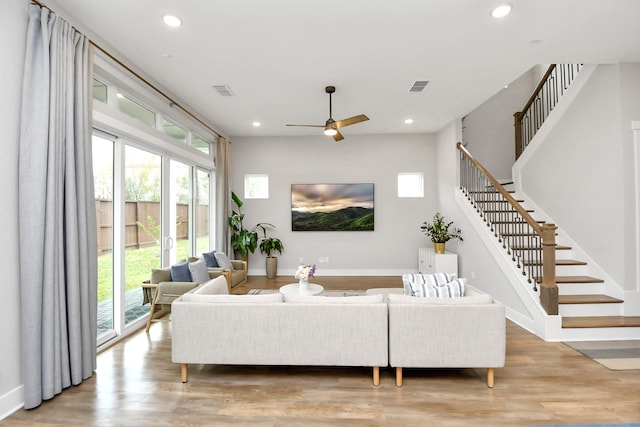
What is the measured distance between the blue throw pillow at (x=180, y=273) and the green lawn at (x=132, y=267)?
0.50 meters

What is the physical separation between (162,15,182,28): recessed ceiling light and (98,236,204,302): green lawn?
98.1 inches

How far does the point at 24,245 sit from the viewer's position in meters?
2.36

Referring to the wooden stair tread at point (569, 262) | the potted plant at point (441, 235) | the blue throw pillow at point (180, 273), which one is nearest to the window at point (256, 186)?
the blue throw pillow at point (180, 273)

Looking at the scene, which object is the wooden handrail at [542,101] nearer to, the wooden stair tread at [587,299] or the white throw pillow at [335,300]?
the wooden stair tread at [587,299]

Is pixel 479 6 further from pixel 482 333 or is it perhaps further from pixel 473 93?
pixel 482 333

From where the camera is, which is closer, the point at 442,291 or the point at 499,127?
the point at 442,291

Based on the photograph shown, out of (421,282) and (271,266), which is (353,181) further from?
(421,282)

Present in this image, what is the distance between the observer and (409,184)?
7.32 metres

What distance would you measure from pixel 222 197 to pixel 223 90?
2436mm

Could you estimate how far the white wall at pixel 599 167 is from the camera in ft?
12.7

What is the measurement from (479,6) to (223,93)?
131 inches

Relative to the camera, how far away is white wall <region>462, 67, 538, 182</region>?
691 centimetres

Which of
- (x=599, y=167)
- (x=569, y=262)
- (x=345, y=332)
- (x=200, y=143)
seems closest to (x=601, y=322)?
(x=569, y=262)

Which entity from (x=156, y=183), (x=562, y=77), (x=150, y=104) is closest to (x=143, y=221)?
(x=156, y=183)
